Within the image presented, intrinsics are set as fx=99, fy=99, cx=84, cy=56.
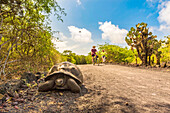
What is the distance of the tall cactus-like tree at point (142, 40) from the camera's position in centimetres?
986

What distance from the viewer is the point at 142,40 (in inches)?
408

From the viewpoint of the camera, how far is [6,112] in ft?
5.81

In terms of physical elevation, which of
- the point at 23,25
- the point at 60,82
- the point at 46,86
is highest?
the point at 23,25

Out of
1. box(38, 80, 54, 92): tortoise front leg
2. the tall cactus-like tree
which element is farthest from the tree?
the tall cactus-like tree

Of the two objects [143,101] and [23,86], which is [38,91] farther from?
[143,101]

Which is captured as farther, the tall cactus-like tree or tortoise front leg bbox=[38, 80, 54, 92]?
the tall cactus-like tree

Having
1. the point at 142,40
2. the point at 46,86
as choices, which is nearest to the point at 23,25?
the point at 46,86

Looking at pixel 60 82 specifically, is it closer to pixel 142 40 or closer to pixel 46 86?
pixel 46 86

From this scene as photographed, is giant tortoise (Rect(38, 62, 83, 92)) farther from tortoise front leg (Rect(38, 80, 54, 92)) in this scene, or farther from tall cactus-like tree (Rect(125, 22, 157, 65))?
tall cactus-like tree (Rect(125, 22, 157, 65))

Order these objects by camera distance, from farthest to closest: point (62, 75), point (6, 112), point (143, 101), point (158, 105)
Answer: point (62, 75)
point (143, 101)
point (158, 105)
point (6, 112)

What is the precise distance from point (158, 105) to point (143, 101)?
0.89 feet

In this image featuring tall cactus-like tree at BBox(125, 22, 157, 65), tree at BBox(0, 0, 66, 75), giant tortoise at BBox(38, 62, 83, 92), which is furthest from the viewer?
tall cactus-like tree at BBox(125, 22, 157, 65)

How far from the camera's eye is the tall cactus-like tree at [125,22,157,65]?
32.3 feet

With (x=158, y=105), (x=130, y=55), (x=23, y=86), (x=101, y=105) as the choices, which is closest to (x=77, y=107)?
(x=101, y=105)
